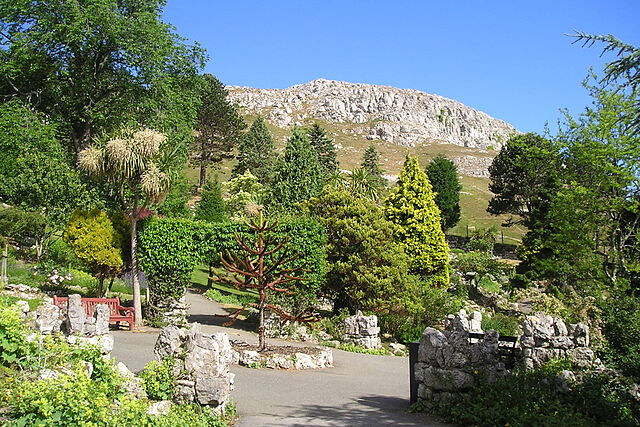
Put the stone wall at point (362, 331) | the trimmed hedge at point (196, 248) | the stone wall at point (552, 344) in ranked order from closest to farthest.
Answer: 1. the stone wall at point (552, 344)
2. the trimmed hedge at point (196, 248)
3. the stone wall at point (362, 331)

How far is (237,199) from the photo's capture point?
41.2 m

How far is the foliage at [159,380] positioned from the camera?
8.90m

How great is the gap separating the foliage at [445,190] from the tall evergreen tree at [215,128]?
23.2 meters

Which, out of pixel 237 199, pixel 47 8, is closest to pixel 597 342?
pixel 47 8

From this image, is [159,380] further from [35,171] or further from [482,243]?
[482,243]

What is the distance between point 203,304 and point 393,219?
12877mm

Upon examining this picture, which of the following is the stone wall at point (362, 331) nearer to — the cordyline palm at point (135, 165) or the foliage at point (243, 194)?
the cordyline palm at point (135, 165)

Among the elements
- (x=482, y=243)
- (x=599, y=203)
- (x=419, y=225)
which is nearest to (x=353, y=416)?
(x=599, y=203)

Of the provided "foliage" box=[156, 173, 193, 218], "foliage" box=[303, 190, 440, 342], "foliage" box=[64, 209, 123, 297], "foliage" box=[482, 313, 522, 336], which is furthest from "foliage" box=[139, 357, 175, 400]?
"foliage" box=[156, 173, 193, 218]

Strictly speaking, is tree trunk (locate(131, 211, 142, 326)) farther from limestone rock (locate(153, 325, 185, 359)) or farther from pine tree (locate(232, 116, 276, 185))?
pine tree (locate(232, 116, 276, 185))

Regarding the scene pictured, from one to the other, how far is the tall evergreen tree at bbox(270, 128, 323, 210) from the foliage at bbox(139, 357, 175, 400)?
84.0 ft

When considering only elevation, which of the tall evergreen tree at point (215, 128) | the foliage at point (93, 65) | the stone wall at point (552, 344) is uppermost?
the tall evergreen tree at point (215, 128)

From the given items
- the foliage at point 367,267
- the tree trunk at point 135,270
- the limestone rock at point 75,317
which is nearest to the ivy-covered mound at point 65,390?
the limestone rock at point 75,317

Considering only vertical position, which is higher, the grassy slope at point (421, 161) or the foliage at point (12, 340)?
the grassy slope at point (421, 161)
